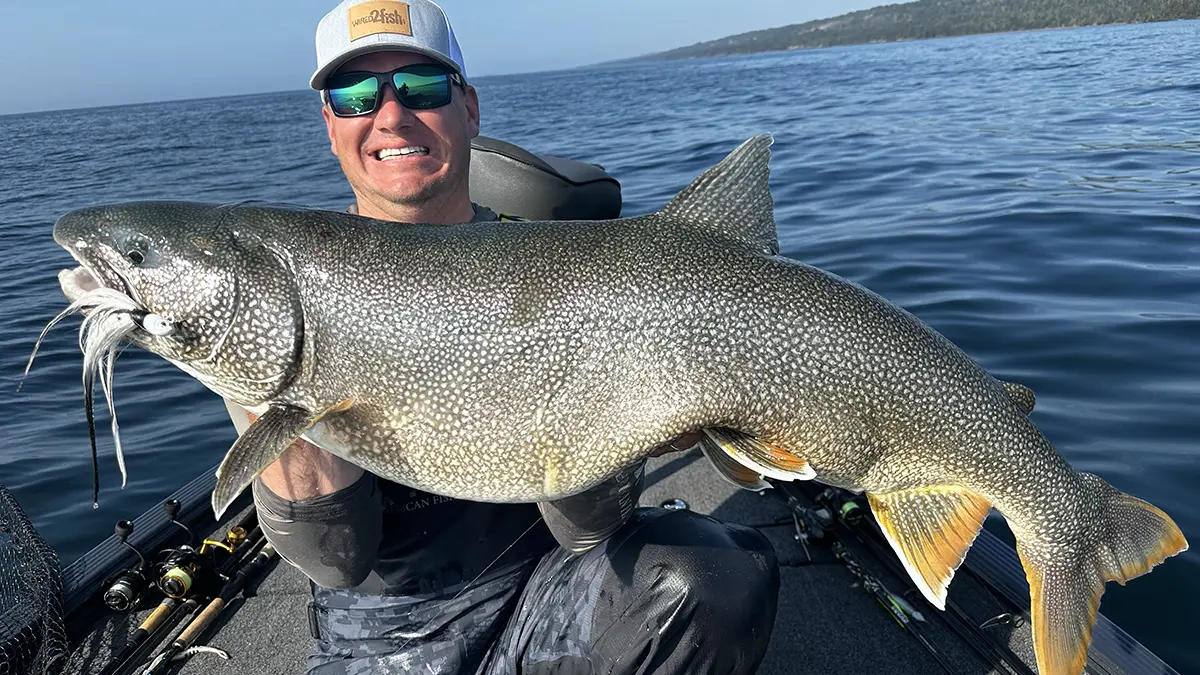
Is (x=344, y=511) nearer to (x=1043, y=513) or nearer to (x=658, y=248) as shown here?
(x=658, y=248)

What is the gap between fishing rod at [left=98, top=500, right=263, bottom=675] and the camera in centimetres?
369

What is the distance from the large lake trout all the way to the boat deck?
5.08 ft

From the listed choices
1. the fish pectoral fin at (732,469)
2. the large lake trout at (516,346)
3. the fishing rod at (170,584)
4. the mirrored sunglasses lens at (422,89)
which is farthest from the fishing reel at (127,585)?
the fish pectoral fin at (732,469)

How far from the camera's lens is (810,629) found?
376cm

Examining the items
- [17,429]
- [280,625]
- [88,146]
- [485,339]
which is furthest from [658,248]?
[88,146]

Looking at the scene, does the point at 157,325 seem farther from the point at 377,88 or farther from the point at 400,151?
the point at 377,88

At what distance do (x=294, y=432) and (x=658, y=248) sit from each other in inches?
51.0

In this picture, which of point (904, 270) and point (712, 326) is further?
point (904, 270)

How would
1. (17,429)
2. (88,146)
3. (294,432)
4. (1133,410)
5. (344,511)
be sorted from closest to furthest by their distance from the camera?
1. (294,432)
2. (344,511)
3. (1133,410)
4. (17,429)
5. (88,146)

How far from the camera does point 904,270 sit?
8562 mm

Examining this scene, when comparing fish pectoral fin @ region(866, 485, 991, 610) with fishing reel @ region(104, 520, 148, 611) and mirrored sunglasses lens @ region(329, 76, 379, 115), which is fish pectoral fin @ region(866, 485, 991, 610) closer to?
mirrored sunglasses lens @ region(329, 76, 379, 115)

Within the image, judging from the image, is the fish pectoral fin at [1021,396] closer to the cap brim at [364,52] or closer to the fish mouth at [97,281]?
the cap brim at [364,52]

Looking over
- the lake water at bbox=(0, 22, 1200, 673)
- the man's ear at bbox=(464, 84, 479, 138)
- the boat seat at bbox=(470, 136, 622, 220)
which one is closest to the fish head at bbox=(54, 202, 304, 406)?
the man's ear at bbox=(464, 84, 479, 138)

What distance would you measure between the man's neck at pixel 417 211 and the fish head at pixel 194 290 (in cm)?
117
